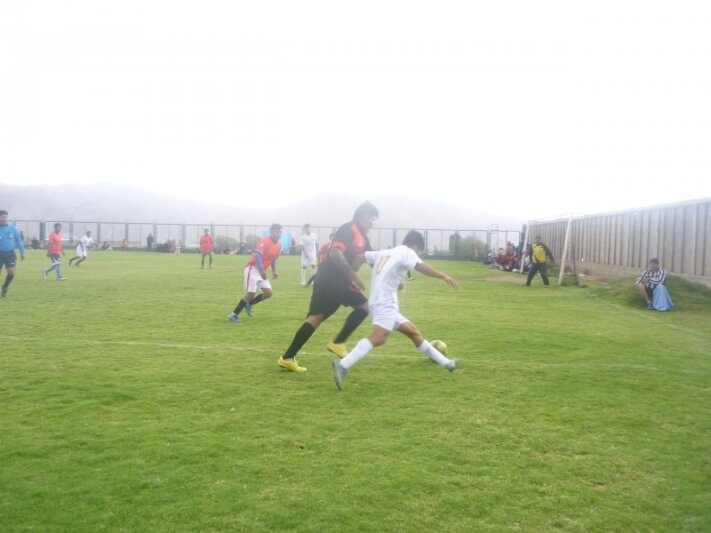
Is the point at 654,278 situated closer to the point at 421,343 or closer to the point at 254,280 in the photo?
the point at 254,280

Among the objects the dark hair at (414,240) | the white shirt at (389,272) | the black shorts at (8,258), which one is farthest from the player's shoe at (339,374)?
the black shorts at (8,258)

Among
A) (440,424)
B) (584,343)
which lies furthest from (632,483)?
(584,343)

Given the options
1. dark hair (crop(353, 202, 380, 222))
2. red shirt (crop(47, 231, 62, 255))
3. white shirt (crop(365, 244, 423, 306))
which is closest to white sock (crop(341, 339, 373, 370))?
white shirt (crop(365, 244, 423, 306))

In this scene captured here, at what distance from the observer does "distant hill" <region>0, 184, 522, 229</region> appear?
137750 mm

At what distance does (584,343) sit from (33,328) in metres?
8.93

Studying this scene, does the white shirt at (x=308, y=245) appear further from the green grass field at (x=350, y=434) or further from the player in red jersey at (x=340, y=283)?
the player in red jersey at (x=340, y=283)

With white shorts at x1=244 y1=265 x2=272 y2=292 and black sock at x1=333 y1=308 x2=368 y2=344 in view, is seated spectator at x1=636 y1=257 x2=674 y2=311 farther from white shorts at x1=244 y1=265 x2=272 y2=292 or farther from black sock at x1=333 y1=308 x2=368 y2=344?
black sock at x1=333 y1=308 x2=368 y2=344

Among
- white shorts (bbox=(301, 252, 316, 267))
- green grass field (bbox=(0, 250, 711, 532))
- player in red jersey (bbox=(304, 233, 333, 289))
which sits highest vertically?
player in red jersey (bbox=(304, 233, 333, 289))

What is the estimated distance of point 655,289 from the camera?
1589 centimetres

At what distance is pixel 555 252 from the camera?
35219 mm

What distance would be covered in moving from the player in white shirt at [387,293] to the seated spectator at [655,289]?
10.8 metres

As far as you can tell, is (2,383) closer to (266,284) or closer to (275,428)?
(275,428)

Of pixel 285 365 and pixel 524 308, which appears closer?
pixel 285 365

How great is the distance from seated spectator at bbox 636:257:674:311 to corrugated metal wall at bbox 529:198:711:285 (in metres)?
2.09
